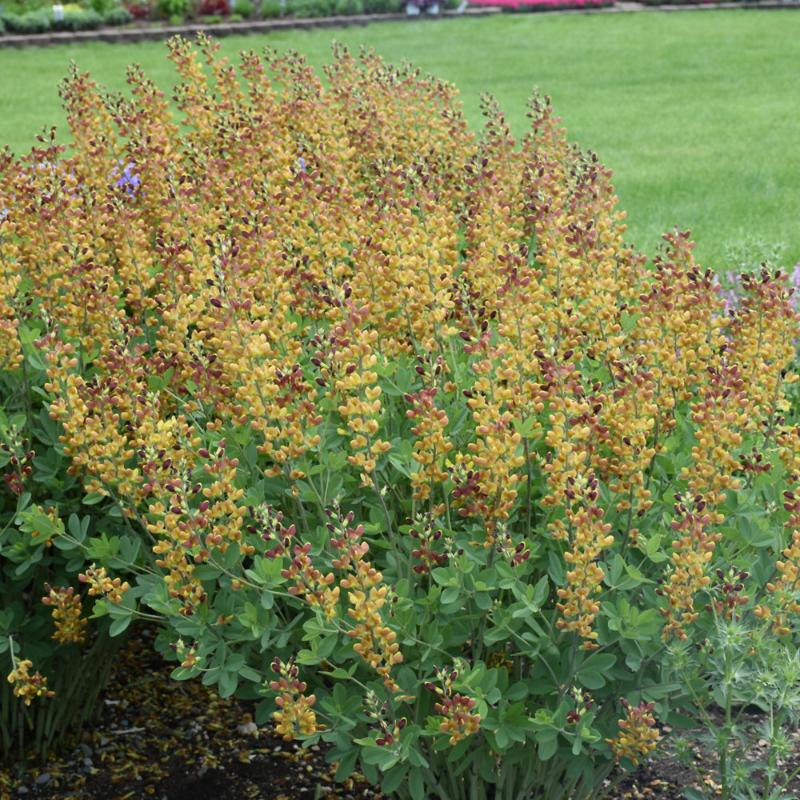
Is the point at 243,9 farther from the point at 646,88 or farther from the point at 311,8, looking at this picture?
the point at 646,88

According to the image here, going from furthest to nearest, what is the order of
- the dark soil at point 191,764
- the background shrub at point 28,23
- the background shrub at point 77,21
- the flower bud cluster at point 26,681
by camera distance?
the background shrub at point 77,21 → the background shrub at point 28,23 → the dark soil at point 191,764 → the flower bud cluster at point 26,681

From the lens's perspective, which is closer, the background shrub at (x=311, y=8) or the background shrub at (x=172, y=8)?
the background shrub at (x=172, y=8)

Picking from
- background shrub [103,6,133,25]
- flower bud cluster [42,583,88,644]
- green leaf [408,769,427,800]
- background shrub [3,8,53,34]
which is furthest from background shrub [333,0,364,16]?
green leaf [408,769,427,800]

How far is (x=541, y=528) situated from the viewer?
3.02m

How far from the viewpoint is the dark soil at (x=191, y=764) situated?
393 cm

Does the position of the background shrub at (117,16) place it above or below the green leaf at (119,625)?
above

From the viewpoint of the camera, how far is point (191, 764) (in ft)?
13.4

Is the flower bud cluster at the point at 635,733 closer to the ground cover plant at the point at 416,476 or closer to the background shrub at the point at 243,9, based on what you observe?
the ground cover plant at the point at 416,476

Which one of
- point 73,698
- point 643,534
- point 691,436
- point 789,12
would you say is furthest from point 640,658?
point 789,12

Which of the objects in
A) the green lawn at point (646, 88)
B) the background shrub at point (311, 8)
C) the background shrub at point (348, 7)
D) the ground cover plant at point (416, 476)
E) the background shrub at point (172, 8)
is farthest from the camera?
the background shrub at point (311, 8)

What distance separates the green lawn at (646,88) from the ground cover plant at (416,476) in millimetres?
4104

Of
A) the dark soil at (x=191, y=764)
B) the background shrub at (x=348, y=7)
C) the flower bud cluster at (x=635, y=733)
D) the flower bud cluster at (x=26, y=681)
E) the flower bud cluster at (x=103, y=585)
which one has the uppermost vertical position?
the background shrub at (x=348, y=7)

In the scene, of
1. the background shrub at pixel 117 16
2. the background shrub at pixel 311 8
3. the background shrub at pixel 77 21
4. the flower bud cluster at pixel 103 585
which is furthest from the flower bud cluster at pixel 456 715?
the background shrub at pixel 311 8

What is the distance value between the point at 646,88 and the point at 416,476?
13.3 m
